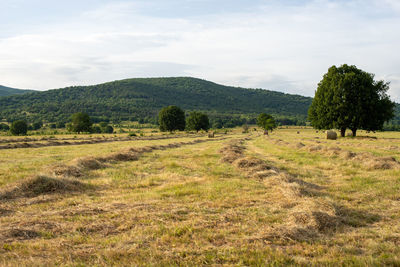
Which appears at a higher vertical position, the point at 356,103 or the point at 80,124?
the point at 356,103

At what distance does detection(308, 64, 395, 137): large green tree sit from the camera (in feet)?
161

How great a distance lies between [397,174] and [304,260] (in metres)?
12.1

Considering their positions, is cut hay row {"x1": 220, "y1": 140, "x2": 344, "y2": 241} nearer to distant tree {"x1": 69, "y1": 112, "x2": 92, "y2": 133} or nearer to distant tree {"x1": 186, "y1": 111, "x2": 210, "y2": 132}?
distant tree {"x1": 69, "y1": 112, "x2": 92, "y2": 133}

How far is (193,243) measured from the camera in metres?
6.47

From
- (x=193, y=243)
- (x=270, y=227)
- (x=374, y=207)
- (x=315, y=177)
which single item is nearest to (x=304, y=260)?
(x=270, y=227)

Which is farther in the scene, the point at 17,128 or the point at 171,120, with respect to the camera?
the point at 171,120

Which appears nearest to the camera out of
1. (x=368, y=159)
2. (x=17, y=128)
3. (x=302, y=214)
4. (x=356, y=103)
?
(x=302, y=214)

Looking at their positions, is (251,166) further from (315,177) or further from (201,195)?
(201,195)

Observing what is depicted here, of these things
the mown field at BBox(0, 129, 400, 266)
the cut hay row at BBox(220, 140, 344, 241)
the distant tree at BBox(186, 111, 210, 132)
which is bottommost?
the mown field at BBox(0, 129, 400, 266)

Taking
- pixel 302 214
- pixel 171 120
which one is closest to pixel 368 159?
pixel 302 214

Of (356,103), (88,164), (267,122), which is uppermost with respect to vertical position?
(356,103)

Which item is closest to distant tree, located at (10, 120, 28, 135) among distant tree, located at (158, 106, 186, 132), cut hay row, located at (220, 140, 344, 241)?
distant tree, located at (158, 106, 186, 132)

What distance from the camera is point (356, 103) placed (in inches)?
1951

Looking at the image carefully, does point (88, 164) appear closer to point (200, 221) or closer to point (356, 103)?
point (200, 221)
